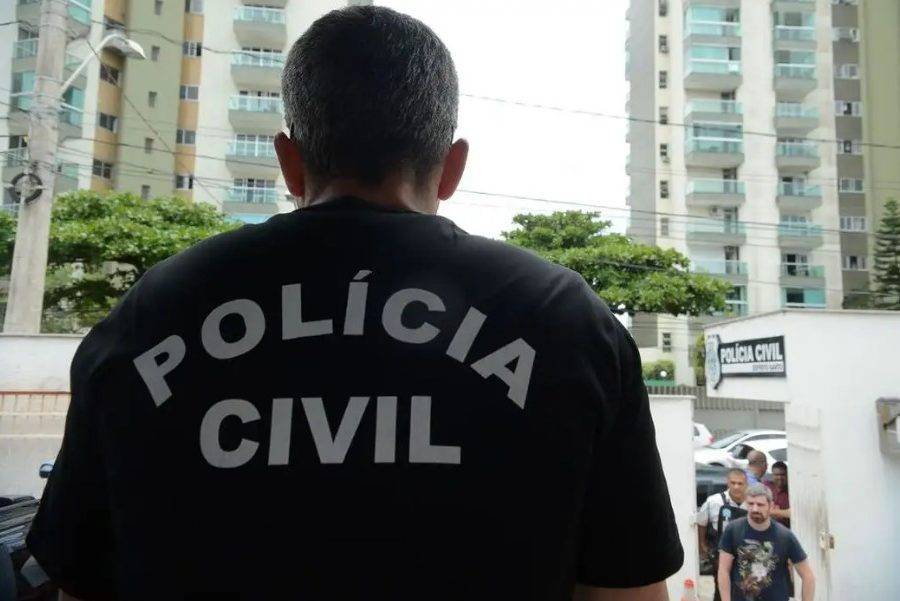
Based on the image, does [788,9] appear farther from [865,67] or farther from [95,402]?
[95,402]

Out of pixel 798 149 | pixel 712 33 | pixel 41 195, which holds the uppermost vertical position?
pixel 712 33

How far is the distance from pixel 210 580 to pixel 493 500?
214mm

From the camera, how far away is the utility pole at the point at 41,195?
18.7ft

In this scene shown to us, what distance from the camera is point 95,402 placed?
0.61 meters

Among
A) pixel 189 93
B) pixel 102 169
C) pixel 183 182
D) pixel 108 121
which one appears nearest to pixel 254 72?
pixel 189 93

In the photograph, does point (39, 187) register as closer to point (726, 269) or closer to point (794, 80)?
point (726, 269)

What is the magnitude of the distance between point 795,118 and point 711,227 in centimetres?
433

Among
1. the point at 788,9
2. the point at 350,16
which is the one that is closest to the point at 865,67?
the point at 788,9

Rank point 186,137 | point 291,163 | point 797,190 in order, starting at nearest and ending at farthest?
point 291,163 < point 186,137 < point 797,190

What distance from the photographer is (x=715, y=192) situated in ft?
75.7

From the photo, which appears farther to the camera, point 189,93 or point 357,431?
point 189,93

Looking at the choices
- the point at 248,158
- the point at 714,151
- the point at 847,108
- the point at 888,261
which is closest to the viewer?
the point at 248,158

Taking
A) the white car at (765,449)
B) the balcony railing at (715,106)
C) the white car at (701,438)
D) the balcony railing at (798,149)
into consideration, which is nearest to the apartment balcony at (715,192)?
the balcony railing at (798,149)

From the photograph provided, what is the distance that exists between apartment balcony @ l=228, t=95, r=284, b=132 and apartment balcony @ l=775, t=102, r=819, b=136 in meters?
15.4
